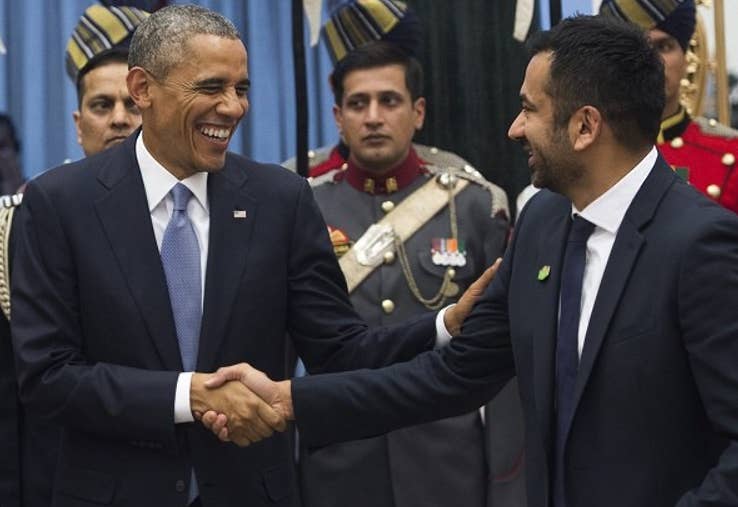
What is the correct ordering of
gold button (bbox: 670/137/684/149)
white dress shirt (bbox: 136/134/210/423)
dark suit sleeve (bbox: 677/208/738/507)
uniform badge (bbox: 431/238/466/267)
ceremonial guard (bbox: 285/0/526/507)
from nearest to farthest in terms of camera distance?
dark suit sleeve (bbox: 677/208/738/507), white dress shirt (bbox: 136/134/210/423), gold button (bbox: 670/137/684/149), ceremonial guard (bbox: 285/0/526/507), uniform badge (bbox: 431/238/466/267)

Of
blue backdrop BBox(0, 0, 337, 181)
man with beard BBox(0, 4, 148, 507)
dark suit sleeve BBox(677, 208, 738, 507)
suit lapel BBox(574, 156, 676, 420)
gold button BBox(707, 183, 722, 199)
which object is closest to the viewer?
dark suit sleeve BBox(677, 208, 738, 507)

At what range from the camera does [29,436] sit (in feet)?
14.5

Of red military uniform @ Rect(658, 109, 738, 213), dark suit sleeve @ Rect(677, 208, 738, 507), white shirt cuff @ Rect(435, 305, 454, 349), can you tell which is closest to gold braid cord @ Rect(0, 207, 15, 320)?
white shirt cuff @ Rect(435, 305, 454, 349)

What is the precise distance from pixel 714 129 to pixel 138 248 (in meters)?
2.08

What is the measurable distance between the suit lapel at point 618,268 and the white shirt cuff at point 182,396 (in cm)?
93

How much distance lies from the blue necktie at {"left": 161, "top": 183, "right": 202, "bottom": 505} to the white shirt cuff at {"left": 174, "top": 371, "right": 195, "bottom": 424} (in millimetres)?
72

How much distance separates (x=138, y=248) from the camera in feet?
12.8

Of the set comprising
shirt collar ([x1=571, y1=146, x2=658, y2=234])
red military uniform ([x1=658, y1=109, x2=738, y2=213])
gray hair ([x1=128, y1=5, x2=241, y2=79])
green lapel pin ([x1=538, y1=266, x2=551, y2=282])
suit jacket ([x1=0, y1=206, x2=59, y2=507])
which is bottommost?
suit jacket ([x1=0, y1=206, x2=59, y2=507])

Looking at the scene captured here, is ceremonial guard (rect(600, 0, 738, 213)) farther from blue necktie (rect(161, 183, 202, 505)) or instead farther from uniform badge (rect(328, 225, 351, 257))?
blue necktie (rect(161, 183, 202, 505))

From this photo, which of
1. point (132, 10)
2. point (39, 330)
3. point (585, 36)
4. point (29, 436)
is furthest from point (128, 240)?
point (132, 10)

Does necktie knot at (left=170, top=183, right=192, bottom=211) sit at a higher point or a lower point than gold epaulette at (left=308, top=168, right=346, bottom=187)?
higher

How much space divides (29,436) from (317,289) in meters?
0.91

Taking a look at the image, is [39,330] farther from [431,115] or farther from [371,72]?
[431,115]

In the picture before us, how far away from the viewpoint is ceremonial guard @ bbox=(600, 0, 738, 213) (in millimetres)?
5031
